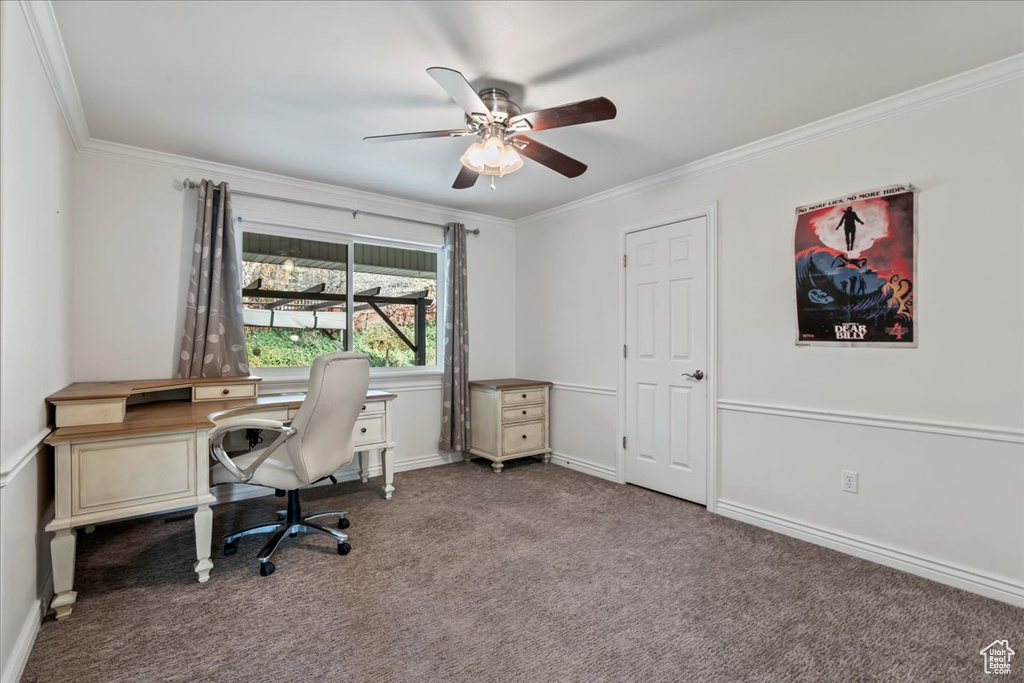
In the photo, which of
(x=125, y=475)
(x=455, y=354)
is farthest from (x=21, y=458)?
(x=455, y=354)

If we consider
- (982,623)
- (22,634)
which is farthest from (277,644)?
(982,623)

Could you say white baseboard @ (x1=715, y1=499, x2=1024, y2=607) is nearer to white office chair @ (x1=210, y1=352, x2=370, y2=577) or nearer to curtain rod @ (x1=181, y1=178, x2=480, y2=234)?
white office chair @ (x1=210, y1=352, x2=370, y2=577)

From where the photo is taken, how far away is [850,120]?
8.27 ft

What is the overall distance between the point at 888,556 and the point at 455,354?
3.25 meters

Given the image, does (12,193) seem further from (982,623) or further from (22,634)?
(982,623)

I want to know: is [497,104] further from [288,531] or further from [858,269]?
[288,531]

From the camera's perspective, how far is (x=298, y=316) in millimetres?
3750

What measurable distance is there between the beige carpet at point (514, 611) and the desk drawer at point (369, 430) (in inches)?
23.8

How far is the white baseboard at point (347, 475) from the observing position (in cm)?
335

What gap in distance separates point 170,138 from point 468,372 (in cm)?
277

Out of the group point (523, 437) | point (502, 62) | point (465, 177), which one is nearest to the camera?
point (502, 62)

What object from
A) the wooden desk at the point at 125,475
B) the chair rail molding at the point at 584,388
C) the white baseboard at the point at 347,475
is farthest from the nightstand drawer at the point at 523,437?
the wooden desk at the point at 125,475

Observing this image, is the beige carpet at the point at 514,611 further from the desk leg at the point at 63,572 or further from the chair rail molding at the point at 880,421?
the chair rail molding at the point at 880,421

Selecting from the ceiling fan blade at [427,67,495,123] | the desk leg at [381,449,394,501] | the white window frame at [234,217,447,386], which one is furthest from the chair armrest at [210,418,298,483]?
the ceiling fan blade at [427,67,495,123]
